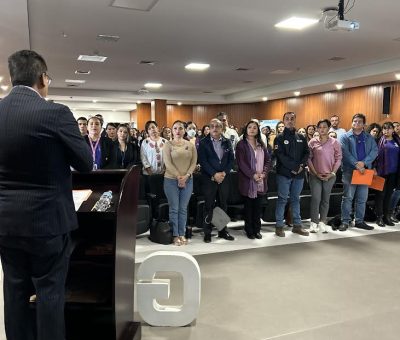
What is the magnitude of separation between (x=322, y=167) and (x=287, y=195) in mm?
652

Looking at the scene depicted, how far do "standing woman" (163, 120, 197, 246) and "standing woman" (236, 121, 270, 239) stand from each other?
68 centimetres

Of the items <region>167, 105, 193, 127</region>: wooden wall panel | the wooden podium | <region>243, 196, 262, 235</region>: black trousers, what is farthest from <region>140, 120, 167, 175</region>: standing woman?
<region>167, 105, 193, 127</region>: wooden wall panel

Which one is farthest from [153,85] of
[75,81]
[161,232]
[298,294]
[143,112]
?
[298,294]

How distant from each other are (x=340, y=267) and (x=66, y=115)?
3.46m

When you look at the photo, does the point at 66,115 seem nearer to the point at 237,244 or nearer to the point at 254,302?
the point at 254,302

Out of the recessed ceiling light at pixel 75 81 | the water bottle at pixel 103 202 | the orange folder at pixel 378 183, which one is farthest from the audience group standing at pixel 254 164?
the recessed ceiling light at pixel 75 81

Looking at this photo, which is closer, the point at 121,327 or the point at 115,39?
the point at 121,327

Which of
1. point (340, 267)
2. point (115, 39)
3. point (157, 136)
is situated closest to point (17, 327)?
point (340, 267)

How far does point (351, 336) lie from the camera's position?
2.72 m

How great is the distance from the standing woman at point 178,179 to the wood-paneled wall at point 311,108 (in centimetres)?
804

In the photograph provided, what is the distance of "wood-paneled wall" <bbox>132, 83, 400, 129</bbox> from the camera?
11547 millimetres

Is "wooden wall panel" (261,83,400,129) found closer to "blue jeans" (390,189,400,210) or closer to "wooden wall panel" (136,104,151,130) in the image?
"blue jeans" (390,189,400,210)

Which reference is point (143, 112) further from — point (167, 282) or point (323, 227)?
point (167, 282)

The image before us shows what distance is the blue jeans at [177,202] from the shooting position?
5.01m
